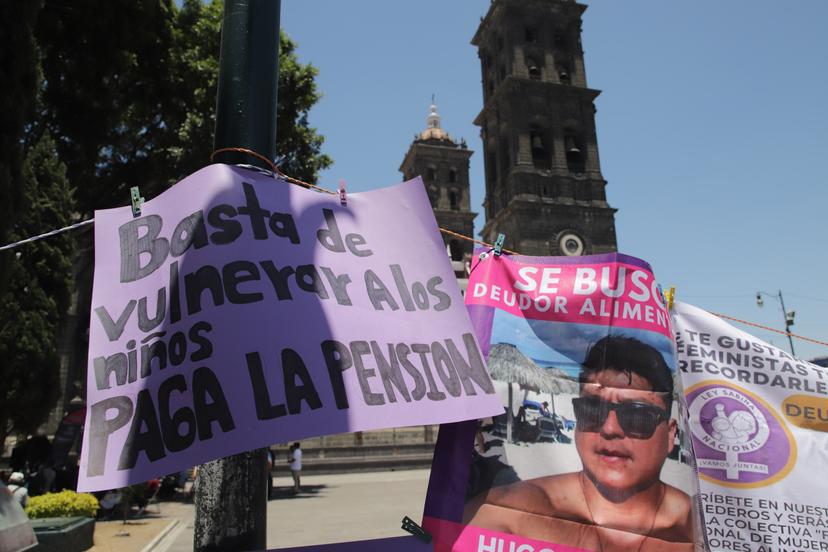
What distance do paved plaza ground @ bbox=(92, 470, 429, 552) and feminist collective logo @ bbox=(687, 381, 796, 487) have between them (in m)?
7.29

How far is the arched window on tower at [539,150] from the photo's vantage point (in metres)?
46.8

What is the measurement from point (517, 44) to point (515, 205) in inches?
553

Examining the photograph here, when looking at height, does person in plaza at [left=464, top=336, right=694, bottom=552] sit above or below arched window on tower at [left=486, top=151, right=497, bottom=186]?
below

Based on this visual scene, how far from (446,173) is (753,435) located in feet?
190

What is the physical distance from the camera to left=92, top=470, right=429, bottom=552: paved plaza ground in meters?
10.0

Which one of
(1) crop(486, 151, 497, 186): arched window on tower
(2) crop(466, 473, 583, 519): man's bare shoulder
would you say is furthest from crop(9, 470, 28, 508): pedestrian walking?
(1) crop(486, 151, 497, 186): arched window on tower

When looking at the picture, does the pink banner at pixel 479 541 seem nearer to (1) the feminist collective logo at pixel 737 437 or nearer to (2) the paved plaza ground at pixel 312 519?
(1) the feminist collective logo at pixel 737 437

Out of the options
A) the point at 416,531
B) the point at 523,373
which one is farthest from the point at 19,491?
the point at 523,373

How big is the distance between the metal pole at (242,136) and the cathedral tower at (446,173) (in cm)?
5508

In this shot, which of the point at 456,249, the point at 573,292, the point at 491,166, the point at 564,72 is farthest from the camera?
the point at 456,249

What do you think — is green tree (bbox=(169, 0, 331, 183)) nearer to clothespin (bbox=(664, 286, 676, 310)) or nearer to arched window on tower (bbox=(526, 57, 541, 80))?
clothespin (bbox=(664, 286, 676, 310))

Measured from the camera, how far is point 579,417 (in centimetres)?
256

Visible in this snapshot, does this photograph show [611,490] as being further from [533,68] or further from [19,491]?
[533,68]

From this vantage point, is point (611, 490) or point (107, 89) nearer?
point (611, 490)
